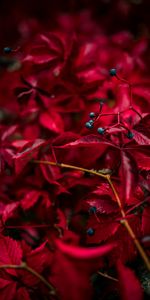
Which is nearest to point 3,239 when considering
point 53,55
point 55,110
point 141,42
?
point 55,110

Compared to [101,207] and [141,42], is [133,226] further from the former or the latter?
[141,42]

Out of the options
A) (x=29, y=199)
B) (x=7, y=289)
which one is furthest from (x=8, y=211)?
(x=7, y=289)

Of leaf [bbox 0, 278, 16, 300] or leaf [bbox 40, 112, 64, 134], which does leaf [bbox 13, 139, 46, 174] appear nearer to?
leaf [bbox 40, 112, 64, 134]

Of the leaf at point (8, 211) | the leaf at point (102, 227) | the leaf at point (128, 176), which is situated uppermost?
the leaf at point (128, 176)

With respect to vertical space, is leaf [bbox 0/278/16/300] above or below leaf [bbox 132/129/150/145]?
below

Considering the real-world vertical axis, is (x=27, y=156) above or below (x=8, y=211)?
above

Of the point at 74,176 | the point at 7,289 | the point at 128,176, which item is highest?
the point at 128,176

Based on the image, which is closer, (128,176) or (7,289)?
(128,176)

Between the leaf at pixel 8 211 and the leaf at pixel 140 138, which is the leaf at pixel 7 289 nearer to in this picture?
the leaf at pixel 8 211

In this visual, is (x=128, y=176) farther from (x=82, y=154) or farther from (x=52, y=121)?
(x=52, y=121)

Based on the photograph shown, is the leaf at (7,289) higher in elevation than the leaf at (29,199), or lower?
lower

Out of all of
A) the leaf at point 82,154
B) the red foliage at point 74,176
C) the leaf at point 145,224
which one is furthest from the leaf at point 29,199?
the leaf at point 145,224

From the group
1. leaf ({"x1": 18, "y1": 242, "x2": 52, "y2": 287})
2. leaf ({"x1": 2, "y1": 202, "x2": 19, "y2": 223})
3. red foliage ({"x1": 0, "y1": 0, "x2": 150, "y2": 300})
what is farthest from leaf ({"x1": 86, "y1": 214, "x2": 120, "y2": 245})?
leaf ({"x1": 2, "y1": 202, "x2": 19, "y2": 223})
